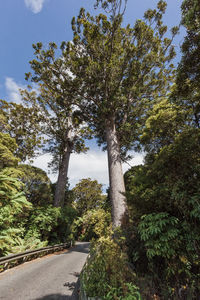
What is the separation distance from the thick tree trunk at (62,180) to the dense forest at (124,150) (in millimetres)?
106

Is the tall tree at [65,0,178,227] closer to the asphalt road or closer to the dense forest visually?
the dense forest

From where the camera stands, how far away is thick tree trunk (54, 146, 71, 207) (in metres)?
12.9

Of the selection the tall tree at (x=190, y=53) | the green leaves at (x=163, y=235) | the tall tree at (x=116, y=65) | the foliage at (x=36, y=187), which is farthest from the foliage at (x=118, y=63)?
the foliage at (x=36, y=187)

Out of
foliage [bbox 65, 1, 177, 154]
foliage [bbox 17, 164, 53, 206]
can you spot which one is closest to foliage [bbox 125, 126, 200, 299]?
foliage [bbox 65, 1, 177, 154]

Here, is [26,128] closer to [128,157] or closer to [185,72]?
[128,157]

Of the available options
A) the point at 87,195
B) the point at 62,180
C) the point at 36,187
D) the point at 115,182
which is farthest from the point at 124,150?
the point at 87,195

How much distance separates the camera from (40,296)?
3750 mm

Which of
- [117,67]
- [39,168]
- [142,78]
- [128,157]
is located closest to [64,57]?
[117,67]

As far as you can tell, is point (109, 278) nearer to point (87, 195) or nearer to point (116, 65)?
point (116, 65)

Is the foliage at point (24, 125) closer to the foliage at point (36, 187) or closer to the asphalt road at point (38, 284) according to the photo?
the foliage at point (36, 187)

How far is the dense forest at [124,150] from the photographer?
11.6 ft

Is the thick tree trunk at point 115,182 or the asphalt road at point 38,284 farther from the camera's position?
the thick tree trunk at point 115,182

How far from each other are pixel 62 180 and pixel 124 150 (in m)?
7.08

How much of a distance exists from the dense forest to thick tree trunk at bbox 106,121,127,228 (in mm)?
54
